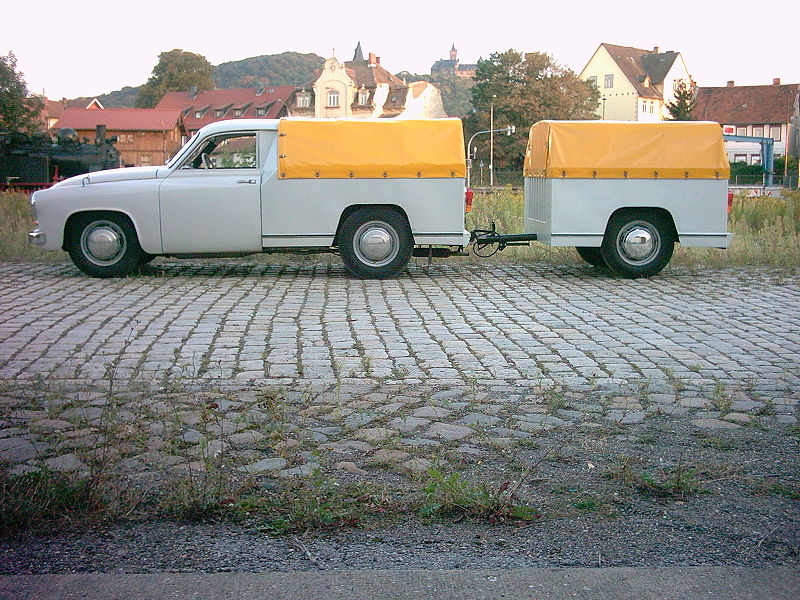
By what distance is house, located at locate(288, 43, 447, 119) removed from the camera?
116 metres

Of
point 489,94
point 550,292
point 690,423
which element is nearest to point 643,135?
point 550,292

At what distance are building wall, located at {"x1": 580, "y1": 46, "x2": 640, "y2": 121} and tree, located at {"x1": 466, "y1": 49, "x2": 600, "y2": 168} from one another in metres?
32.4

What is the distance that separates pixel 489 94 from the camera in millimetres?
85438

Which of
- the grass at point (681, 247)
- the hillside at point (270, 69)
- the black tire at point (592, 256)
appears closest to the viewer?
the black tire at point (592, 256)

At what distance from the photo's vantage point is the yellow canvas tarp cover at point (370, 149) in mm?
12156

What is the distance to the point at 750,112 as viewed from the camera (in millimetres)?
107688

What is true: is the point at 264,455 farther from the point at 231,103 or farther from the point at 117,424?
the point at 231,103

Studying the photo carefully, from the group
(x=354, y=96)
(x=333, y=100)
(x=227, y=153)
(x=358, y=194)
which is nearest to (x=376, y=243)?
(x=358, y=194)

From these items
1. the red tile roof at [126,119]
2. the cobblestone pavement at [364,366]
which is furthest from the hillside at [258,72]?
the cobblestone pavement at [364,366]

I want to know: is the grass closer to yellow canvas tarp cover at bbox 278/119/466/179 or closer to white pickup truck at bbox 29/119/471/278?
white pickup truck at bbox 29/119/471/278

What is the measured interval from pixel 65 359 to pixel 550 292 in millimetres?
5990

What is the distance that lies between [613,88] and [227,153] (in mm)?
112781

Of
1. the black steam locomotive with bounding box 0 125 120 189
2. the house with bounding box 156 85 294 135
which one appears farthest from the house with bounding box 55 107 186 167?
the black steam locomotive with bounding box 0 125 120 189

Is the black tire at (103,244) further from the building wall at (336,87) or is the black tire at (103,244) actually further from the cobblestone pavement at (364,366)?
the building wall at (336,87)
